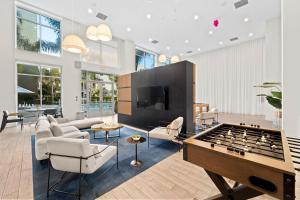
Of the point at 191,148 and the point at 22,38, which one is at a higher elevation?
the point at 22,38

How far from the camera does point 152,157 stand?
3.22 meters

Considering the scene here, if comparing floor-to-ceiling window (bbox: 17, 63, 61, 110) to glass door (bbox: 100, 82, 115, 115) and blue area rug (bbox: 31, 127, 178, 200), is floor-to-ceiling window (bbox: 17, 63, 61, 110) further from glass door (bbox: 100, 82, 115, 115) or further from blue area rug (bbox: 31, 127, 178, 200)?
blue area rug (bbox: 31, 127, 178, 200)

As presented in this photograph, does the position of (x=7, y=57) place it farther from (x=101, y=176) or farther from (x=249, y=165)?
(x=249, y=165)

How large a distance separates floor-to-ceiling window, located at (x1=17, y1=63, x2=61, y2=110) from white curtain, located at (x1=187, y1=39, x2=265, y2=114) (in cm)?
984

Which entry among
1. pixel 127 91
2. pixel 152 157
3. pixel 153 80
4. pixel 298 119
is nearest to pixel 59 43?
pixel 127 91

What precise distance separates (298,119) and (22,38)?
374 inches

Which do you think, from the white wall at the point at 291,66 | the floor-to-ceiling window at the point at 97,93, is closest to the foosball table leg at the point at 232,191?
the white wall at the point at 291,66

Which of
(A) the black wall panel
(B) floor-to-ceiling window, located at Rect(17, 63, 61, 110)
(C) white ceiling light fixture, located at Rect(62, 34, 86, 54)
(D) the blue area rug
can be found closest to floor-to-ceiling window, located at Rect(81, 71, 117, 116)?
(B) floor-to-ceiling window, located at Rect(17, 63, 61, 110)

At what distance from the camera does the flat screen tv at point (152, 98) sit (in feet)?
15.8

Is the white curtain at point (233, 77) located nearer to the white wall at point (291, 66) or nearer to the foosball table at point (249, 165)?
the white wall at point (291, 66)

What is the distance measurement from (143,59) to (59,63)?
6.07 meters

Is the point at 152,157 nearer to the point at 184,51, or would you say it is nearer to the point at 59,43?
the point at 59,43

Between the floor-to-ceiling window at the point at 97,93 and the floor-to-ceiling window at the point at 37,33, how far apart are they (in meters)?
1.92

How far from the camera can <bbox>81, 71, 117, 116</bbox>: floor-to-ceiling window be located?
8423 mm
